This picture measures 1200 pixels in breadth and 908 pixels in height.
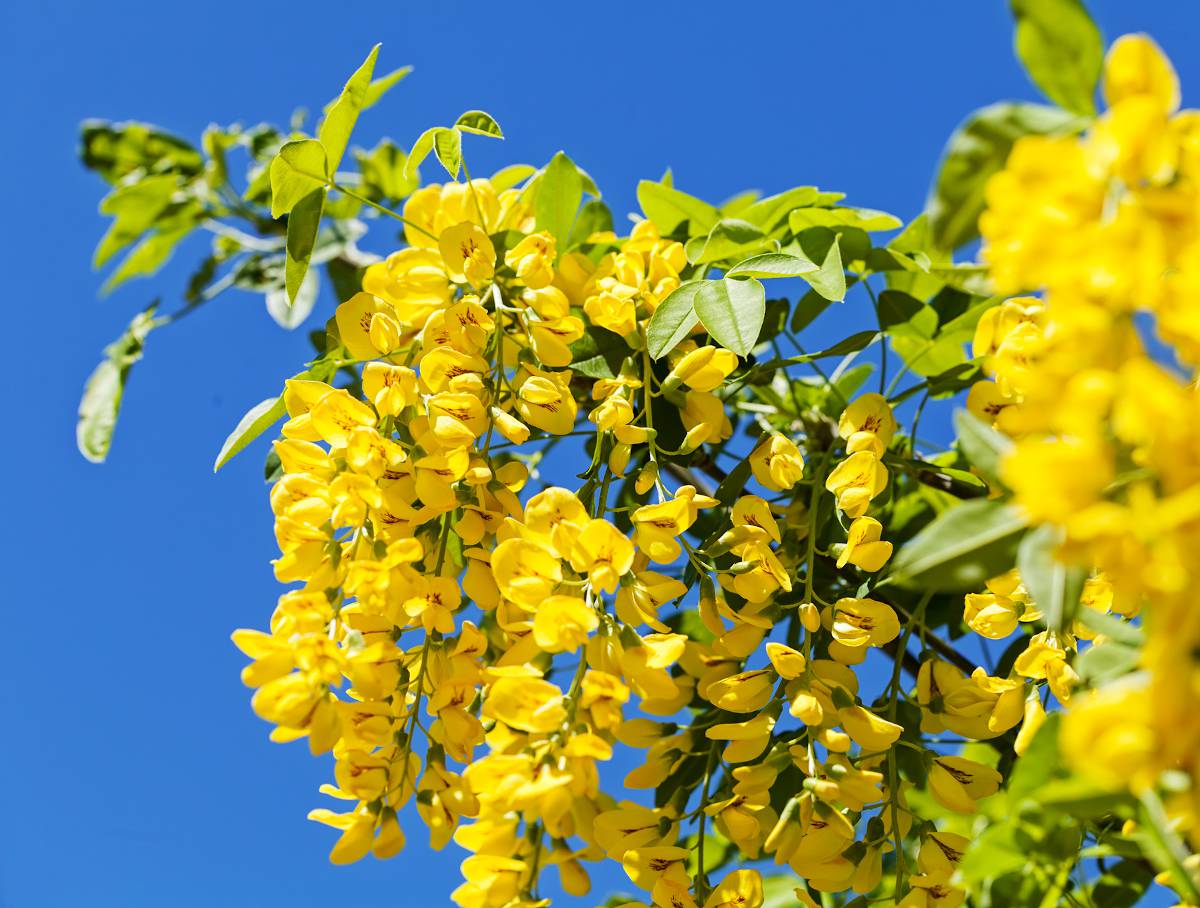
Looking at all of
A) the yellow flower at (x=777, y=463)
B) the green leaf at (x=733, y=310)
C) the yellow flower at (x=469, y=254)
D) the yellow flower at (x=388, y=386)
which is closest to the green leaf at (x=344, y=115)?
the yellow flower at (x=469, y=254)

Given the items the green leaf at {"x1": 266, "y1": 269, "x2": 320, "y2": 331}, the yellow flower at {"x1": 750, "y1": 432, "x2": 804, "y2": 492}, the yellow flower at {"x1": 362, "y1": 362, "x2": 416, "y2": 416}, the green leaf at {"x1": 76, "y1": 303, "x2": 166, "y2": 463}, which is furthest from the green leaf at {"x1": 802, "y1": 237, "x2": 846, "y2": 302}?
the green leaf at {"x1": 76, "y1": 303, "x2": 166, "y2": 463}

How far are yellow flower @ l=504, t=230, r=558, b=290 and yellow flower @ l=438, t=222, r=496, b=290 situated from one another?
21 millimetres

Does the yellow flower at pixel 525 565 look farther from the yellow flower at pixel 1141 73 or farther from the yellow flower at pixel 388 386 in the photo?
the yellow flower at pixel 1141 73

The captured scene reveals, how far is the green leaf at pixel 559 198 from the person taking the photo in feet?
3.61

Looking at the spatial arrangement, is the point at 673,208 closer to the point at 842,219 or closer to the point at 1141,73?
the point at 842,219

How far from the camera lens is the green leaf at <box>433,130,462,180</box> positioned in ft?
3.10

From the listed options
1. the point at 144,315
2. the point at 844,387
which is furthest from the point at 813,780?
the point at 144,315

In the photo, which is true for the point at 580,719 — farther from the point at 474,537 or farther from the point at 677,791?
the point at 677,791

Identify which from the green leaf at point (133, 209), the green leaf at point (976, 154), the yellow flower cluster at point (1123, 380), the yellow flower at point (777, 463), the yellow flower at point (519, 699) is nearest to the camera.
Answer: the yellow flower cluster at point (1123, 380)

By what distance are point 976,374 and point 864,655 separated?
15.3 inches

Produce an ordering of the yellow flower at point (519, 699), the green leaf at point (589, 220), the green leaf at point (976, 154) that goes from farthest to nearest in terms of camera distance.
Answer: the green leaf at point (589, 220), the yellow flower at point (519, 699), the green leaf at point (976, 154)

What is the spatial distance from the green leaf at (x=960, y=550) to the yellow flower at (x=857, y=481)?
1.15 ft

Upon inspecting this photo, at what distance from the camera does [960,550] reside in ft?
1.69

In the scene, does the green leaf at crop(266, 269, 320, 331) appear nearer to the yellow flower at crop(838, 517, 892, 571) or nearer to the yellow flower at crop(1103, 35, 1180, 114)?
the yellow flower at crop(838, 517, 892, 571)
